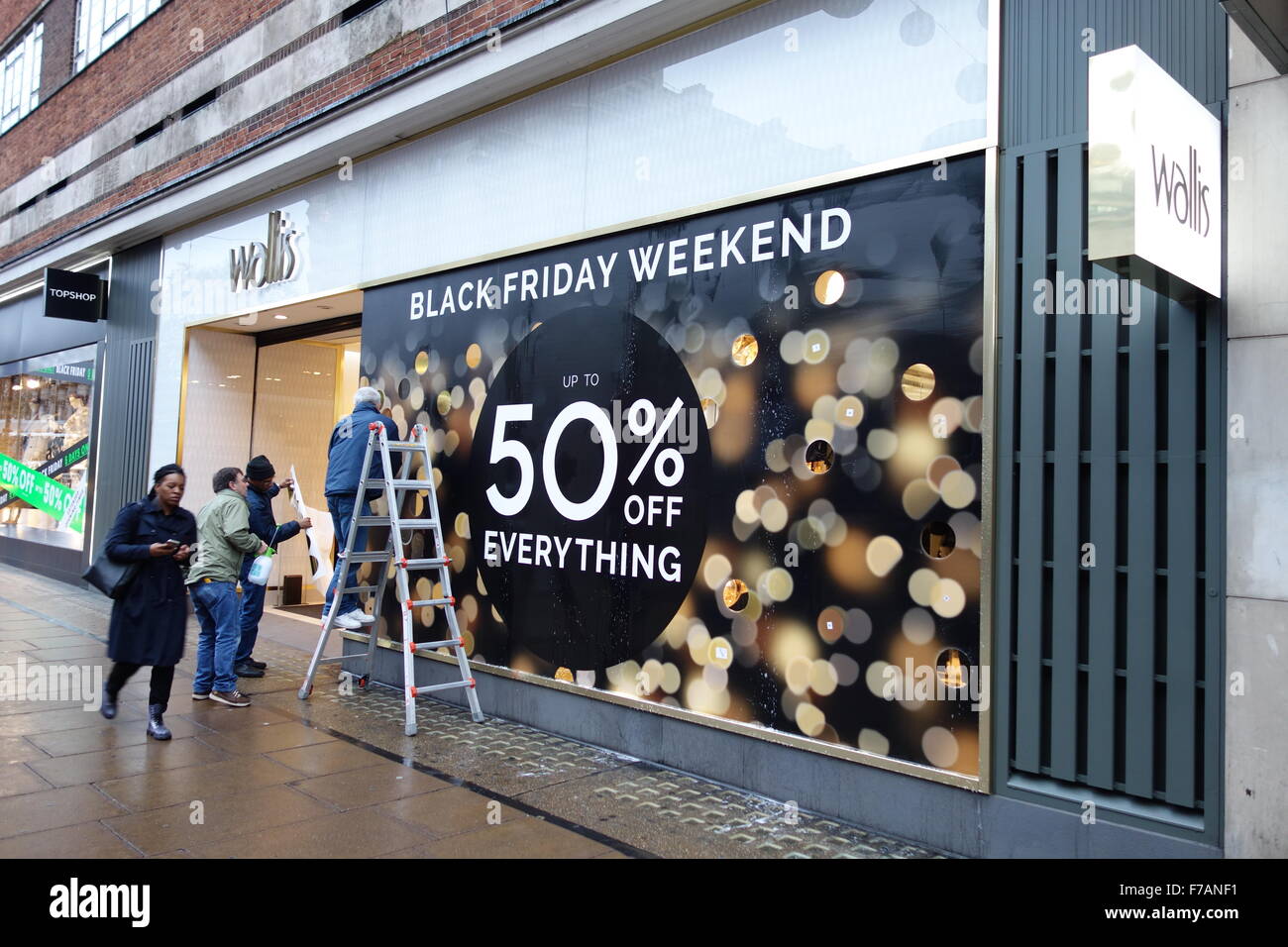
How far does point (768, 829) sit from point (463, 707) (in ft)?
10.1

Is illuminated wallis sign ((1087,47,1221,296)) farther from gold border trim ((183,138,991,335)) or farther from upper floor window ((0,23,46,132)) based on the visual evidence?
upper floor window ((0,23,46,132))

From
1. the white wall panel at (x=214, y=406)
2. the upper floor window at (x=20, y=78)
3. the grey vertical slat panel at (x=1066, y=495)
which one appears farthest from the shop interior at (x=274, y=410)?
the grey vertical slat panel at (x=1066, y=495)

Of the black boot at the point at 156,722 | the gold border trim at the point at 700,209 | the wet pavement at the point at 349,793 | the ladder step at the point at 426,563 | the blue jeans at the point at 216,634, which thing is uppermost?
the gold border trim at the point at 700,209

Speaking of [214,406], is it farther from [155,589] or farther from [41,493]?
[155,589]

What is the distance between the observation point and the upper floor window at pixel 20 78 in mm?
15797

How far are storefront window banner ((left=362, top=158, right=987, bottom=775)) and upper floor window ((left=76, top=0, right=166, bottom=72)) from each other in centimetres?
Result: 871

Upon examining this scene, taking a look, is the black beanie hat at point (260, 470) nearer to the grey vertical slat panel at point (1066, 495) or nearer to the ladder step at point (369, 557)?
the ladder step at point (369, 557)

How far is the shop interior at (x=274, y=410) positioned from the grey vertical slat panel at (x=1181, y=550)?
9091mm

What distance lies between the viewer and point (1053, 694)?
4.26m

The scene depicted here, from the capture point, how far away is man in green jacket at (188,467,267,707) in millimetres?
6973

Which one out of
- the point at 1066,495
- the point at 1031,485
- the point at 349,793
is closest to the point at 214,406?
the point at 349,793

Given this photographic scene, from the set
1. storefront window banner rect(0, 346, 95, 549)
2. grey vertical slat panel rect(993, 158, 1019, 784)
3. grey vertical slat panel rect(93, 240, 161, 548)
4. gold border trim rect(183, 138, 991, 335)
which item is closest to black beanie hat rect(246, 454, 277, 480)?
gold border trim rect(183, 138, 991, 335)

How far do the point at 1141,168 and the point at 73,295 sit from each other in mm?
13415

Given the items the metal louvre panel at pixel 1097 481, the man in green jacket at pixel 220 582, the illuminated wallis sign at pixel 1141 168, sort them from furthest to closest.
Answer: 1. the man in green jacket at pixel 220 582
2. the metal louvre panel at pixel 1097 481
3. the illuminated wallis sign at pixel 1141 168
